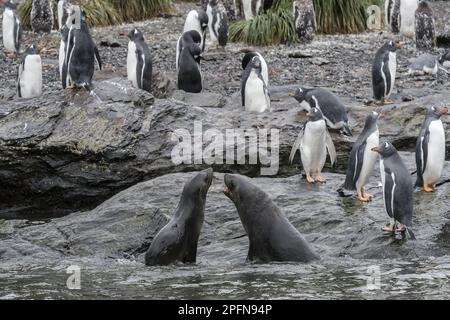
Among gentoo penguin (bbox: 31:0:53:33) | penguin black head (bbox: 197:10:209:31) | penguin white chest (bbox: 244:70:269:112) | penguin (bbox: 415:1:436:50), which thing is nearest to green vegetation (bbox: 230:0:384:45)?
penguin black head (bbox: 197:10:209:31)

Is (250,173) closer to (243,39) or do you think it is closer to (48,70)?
(48,70)

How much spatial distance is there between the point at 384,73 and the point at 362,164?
5588mm

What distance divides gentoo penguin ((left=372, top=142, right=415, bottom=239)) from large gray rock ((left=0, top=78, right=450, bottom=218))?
8.45 ft

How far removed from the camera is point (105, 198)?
12.3 meters

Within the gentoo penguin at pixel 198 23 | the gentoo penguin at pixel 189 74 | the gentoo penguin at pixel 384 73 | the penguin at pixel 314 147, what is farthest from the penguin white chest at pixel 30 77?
the penguin at pixel 314 147

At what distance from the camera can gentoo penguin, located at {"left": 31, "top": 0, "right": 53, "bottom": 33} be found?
21938mm

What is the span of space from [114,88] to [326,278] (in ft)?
17.9

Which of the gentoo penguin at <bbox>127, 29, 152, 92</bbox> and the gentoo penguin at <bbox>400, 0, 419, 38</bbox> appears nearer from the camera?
the gentoo penguin at <bbox>127, 29, 152, 92</bbox>

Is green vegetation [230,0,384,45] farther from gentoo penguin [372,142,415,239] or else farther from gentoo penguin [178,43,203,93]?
gentoo penguin [372,142,415,239]

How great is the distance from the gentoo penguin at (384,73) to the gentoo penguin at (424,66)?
2461 millimetres

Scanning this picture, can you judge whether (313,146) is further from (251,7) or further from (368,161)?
(251,7)

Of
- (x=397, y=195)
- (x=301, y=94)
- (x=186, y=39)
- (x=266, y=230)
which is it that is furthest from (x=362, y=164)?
(x=186, y=39)

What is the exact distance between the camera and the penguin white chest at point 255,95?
48.8 feet

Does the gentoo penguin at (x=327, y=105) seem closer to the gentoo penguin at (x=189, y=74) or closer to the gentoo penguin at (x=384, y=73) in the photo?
the gentoo penguin at (x=384, y=73)
